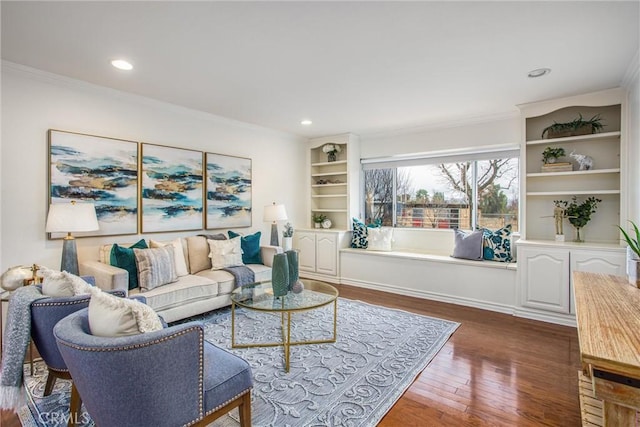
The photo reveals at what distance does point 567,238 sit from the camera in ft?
12.1

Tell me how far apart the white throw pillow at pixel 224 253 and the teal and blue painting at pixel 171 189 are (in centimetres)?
46

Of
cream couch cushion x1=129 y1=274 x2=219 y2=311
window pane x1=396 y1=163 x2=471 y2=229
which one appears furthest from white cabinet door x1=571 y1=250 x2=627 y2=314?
cream couch cushion x1=129 y1=274 x2=219 y2=311

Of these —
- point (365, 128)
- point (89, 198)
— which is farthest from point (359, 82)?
point (89, 198)

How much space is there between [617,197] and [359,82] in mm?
3066

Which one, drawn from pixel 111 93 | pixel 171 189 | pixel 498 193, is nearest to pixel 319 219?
pixel 171 189

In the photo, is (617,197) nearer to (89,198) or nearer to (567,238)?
(567,238)

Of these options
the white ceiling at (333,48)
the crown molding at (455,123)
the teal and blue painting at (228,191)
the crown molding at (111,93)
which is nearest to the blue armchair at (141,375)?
the white ceiling at (333,48)

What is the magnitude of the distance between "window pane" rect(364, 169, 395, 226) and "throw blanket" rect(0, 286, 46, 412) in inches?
178

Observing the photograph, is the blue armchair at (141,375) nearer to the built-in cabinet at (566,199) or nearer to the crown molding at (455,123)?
the built-in cabinet at (566,199)

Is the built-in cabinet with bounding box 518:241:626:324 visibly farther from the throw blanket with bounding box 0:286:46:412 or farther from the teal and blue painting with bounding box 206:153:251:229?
the throw blanket with bounding box 0:286:46:412

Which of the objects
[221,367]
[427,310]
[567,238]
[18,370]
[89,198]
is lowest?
[427,310]

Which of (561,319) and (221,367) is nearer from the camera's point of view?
(221,367)

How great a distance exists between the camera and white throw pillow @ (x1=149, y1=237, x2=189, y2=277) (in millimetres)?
3344

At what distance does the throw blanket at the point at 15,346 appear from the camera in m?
1.70
